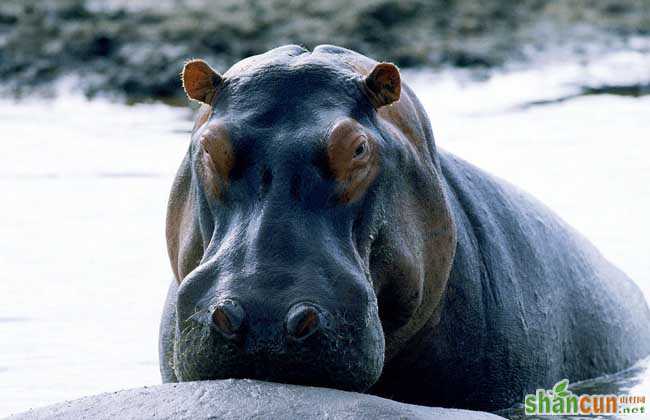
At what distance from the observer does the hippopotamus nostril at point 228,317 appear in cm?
484

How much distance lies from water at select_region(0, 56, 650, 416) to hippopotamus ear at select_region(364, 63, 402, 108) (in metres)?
2.42

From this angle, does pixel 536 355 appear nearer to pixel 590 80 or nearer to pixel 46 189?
pixel 46 189

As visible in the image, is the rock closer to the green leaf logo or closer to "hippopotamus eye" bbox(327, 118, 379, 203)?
"hippopotamus eye" bbox(327, 118, 379, 203)

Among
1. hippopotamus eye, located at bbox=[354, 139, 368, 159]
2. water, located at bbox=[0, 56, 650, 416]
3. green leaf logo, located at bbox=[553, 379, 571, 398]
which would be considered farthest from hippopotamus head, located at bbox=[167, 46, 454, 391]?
water, located at bbox=[0, 56, 650, 416]

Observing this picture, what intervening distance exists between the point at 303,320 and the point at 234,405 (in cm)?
43

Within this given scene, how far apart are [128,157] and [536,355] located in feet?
31.4

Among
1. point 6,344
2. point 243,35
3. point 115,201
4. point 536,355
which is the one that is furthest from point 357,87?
point 243,35

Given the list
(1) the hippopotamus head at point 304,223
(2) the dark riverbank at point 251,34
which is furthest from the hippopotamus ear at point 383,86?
(2) the dark riverbank at point 251,34

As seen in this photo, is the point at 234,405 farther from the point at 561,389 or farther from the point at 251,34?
the point at 251,34

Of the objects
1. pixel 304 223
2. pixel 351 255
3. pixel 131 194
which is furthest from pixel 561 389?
pixel 131 194

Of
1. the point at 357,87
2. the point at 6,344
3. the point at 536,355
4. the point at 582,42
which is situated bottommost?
the point at 582,42

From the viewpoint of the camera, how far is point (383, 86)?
5.71m

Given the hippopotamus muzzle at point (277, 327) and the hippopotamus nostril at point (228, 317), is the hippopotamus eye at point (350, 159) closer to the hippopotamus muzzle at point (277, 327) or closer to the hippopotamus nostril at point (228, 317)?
the hippopotamus muzzle at point (277, 327)

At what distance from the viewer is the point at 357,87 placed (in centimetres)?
570
